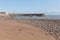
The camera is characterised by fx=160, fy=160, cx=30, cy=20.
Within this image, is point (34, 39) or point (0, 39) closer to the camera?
point (0, 39)

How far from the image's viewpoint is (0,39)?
947 cm

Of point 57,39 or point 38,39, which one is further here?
point 57,39

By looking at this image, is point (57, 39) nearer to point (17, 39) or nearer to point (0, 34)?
point (17, 39)

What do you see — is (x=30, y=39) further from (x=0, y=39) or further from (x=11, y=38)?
(x=0, y=39)

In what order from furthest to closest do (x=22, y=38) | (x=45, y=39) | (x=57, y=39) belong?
(x=57, y=39), (x=45, y=39), (x=22, y=38)

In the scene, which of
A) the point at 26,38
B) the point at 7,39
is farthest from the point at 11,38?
the point at 26,38

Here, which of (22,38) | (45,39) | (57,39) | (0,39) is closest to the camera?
(0,39)

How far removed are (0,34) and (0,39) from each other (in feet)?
3.35

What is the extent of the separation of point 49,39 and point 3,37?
346 cm

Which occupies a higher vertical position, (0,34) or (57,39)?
(0,34)

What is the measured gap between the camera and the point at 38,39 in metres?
10.8

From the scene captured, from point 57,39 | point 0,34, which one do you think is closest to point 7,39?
point 0,34

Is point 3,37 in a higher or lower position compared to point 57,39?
higher

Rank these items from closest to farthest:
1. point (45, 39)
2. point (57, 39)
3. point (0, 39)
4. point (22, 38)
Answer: point (0, 39)
point (22, 38)
point (45, 39)
point (57, 39)
